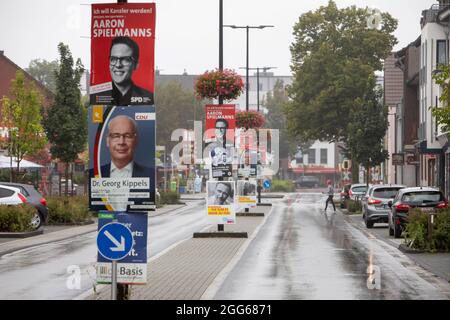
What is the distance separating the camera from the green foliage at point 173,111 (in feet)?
438

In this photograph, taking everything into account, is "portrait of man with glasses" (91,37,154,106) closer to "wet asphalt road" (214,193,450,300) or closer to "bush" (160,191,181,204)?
"wet asphalt road" (214,193,450,300)

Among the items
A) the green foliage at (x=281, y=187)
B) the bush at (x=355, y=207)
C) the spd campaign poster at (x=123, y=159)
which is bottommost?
the bush at (x=355, y=207)

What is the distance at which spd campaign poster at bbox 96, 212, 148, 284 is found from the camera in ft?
42.9

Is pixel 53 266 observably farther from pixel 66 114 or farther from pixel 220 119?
pixel 66 114

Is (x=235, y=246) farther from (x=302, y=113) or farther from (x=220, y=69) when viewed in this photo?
(x=302, y=113)

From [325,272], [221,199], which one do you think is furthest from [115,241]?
[221,199]

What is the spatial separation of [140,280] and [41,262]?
9.35 m

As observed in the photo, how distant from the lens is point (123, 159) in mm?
13266

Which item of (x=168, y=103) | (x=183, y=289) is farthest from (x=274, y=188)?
(x=183, y=289)

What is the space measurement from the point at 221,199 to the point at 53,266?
1066 cm

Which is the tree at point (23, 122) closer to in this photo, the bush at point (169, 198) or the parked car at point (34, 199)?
the parked car at point (34, 199)

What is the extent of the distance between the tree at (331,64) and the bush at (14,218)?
43.4 metres

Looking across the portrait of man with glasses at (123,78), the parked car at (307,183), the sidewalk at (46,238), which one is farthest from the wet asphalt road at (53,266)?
the parked car at (307,183)

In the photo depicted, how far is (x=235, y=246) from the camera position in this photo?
27062 millimetres
